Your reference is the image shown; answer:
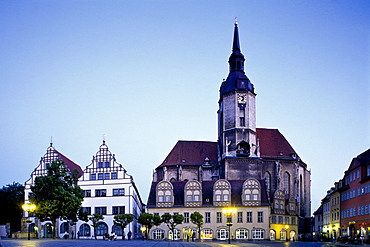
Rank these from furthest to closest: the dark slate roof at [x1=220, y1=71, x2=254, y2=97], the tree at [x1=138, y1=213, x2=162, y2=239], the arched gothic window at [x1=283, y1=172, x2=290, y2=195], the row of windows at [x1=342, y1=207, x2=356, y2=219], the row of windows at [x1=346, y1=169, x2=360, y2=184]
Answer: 1. the arched gothic window at [x1=283, y1=172, x2=290, y2=195]
2. the dark slate roof at [x1=220, y1=71, x2=254, y2=97]
3. the tree at [x1=138, y1=213, x2=162, y2=239]
4. the row of windows at [x1=342, y1=207, x2=356, y2=219]
5. the row of windows at [x1=346, y1=169, x2=360, y2=184]

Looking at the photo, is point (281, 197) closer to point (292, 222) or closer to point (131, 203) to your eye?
point (292, 222)

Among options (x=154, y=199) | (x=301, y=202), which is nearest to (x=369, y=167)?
(x=154, y=199)

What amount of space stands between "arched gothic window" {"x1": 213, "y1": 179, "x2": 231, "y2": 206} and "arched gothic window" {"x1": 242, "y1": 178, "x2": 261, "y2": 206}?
7.75ft

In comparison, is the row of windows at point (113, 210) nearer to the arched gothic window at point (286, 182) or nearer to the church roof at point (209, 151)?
the church roof at point (209, 151)

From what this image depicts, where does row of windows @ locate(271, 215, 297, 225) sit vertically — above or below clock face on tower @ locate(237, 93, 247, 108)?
below

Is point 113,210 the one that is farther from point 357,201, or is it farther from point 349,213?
point 357,201

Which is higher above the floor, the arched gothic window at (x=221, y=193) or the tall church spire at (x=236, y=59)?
the tall church spire at (x=236, y=59)

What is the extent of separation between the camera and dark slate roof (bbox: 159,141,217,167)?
89.2 meters

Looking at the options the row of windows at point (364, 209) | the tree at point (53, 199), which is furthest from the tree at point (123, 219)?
the row of windows at point (364, 209)

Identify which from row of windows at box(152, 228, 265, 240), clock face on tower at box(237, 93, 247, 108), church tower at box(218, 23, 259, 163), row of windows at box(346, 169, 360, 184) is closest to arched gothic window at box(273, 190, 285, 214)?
row of windows at box(152, 228, 265, 240)

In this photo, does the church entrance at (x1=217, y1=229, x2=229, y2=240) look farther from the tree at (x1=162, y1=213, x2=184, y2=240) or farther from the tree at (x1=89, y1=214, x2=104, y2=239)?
the tree at (x1=89, y1=214, x2=104, y2=239)

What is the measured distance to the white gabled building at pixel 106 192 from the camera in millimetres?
73938

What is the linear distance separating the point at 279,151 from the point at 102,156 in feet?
110

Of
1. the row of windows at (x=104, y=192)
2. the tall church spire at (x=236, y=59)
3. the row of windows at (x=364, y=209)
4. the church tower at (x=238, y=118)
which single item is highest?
→ the tall church spire at (x=236, y=59)
